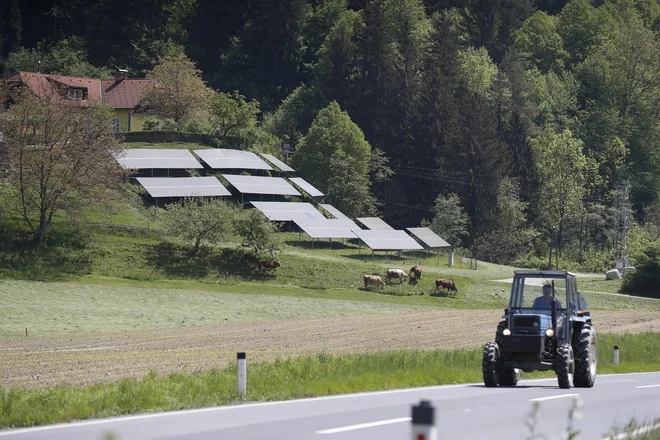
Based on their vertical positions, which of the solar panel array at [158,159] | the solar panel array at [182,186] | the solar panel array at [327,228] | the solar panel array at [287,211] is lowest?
the solar panel array at [327,228]

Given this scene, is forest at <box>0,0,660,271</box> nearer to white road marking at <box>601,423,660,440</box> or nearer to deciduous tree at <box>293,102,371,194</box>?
deciduous tree at <box>293,102,371,194</box>

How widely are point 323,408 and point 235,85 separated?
132475 millimetres

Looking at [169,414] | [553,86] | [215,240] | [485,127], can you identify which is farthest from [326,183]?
[169,414]

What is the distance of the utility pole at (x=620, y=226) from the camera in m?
97.0

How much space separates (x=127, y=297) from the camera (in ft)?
203

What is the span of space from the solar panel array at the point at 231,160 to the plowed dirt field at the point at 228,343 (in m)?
41.0

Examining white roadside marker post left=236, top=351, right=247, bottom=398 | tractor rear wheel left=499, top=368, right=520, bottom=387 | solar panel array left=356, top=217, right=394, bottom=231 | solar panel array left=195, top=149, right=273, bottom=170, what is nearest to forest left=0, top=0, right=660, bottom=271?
solar panel array left=195, top=149, right=273, bottom=170

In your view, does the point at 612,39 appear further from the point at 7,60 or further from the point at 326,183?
the point at 7,60

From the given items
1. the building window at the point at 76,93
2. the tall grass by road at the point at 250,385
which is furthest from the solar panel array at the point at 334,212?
the tall grass by road at the point at 250,385

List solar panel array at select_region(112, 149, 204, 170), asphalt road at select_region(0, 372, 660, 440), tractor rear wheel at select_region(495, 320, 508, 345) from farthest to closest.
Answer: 1. solar panel array at select_region(112, 149, 204, 170)
2. tractor rear wheel at select_region(495, 320, 508, 345)
3. asphalt road at select_region(0, 372, 660, 440)

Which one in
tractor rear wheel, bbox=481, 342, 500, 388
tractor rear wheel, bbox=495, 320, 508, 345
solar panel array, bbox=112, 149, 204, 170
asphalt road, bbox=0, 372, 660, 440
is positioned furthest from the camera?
solar panel array, bbox=112, 149, 204, 170

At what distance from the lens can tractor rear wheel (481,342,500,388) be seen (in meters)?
24.4

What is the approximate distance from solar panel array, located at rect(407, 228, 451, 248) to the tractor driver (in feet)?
232

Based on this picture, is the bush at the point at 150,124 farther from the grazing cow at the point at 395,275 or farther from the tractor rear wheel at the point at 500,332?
the tractor rear wheel at the point at 500,332
